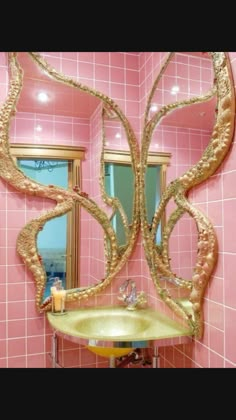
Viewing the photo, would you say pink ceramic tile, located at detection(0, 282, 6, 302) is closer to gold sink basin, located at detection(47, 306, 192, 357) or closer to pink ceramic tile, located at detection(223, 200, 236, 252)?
gold sink basin, located at detection(47, 306, 192, 357)

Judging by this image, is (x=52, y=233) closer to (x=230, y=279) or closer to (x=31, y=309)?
(x=31, y=309)

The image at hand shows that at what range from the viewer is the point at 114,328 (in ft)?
5.42

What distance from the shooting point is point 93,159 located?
176cm

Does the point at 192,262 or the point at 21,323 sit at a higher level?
the point at 192,262

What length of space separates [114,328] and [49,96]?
1.25 metres

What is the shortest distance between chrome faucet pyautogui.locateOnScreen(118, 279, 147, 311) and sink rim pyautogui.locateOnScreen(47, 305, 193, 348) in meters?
0.03

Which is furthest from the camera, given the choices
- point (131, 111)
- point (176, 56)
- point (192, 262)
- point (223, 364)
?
point (131, 111)

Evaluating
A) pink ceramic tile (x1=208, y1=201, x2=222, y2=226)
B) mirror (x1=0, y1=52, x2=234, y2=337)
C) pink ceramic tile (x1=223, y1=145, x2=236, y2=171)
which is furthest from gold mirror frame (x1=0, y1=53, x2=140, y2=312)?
pink ceramic tile (x1=223, y1=145, x2=236, y2=171)

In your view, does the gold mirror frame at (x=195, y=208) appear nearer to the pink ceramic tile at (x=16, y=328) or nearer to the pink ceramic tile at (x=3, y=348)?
the pink ceramic tile at (x=16, y=328)

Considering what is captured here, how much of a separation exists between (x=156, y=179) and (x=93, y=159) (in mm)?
372

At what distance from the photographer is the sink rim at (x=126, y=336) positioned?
1.28 m

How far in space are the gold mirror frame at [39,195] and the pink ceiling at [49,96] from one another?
26mm

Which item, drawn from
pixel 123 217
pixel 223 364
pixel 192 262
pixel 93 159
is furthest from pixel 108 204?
pixel 223 364

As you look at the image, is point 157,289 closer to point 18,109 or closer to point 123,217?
point 123,217
